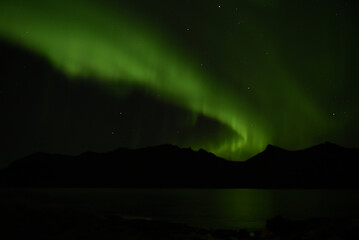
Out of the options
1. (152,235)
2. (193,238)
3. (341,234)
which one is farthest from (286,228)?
(152,235)

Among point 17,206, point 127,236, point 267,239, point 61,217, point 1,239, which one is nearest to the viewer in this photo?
point 1,239

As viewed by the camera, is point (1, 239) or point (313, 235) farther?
point (313, 235)

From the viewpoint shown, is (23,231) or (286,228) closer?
(23,231)

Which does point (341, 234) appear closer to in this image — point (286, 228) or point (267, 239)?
point (267, 239)

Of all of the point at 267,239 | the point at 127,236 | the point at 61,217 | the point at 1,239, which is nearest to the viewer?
the point at 1,239

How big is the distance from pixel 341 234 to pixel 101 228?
46.5 ft

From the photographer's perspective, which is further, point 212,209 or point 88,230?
point 212,209

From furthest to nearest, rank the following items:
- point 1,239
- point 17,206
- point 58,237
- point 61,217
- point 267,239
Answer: point 17,206
point 61,217
point 267,239
point 58,237
point 1,239

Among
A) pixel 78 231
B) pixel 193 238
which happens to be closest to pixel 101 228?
pixel 78 231

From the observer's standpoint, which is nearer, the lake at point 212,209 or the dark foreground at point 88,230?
the dark foreground at point 88,230

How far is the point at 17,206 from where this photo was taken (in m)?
28.2

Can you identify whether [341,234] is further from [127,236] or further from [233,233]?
[127,236]

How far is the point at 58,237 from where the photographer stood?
1862cm

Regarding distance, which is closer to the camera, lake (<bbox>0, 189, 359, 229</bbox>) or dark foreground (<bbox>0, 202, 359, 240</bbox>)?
dark foreground (<bbox>0, 202, 359, 240</bbox>)
